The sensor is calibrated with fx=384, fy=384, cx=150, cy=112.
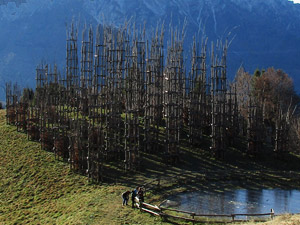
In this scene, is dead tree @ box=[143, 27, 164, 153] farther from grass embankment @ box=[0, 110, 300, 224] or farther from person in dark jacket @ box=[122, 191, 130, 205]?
person in dark jacket @ box=[122, 191, 130, 205]

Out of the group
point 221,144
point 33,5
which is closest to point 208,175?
point 221,144

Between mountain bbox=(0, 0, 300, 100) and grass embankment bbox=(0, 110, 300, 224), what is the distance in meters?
95.8

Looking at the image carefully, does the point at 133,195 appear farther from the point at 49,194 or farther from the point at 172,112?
the point at 172,112

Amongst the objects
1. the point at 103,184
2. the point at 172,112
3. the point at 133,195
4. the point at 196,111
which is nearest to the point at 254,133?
the point at 196,111

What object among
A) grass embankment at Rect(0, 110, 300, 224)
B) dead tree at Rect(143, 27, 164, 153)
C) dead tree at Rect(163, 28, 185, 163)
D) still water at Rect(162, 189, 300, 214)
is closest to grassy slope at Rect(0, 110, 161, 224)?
grass embankment at Rect(0, 110, 300, 224)

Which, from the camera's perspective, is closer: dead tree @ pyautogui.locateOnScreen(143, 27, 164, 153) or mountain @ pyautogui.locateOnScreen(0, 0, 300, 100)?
dead tree @ pyautogui.locateOnScreen(143, 27, 164, 153)

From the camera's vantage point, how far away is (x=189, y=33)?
12562 cm

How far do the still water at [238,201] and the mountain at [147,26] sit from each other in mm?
103151

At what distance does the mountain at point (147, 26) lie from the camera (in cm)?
12751

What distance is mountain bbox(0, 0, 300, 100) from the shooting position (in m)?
128

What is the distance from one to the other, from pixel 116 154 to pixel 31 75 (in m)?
103

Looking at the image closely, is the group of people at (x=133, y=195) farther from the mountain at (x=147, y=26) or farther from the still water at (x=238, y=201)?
the mountain at (x=147, y=26)

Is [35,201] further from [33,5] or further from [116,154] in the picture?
[33,5]

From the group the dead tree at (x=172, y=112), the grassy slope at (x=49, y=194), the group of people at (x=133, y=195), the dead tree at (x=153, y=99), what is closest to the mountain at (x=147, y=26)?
the dead tree at (x=153, y=99)
